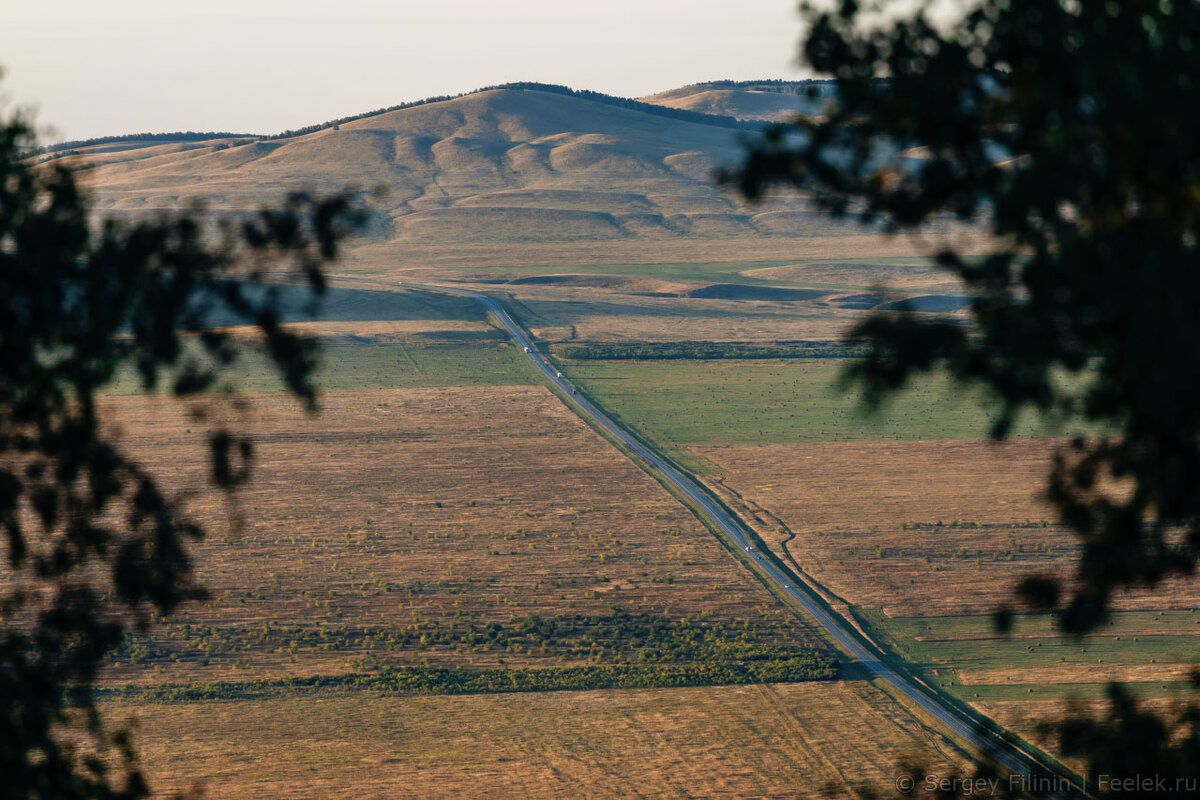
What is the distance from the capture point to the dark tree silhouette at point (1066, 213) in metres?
9.05

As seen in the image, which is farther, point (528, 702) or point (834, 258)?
point (834, 258)

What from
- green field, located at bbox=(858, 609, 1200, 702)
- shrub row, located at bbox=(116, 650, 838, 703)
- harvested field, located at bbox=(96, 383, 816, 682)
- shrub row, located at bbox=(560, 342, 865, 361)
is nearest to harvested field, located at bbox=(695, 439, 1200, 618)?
green field, located at bbox=(858, 609, 1200, 702)

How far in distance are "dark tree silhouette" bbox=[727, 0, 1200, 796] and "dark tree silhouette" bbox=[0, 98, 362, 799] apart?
469cm

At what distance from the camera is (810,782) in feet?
95.2

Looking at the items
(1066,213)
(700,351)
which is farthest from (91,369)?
(700,351)

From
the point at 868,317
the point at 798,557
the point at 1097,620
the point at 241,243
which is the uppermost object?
the point at 241,243

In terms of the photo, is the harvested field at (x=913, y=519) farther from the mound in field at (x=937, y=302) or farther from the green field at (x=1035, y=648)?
the mound in field at (x=937, y=302)

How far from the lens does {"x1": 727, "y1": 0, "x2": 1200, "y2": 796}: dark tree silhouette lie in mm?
9047

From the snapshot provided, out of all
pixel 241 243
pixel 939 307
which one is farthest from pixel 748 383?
pixel 241 243

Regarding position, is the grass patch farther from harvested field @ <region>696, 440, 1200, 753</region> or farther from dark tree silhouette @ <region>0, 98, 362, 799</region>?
dark tree silhouette @ <region>0, 98, 362, 799</region>

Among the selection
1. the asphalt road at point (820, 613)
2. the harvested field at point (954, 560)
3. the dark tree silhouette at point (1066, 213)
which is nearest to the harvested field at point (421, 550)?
the asphalt road at point (820, 613)

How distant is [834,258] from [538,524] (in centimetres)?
10495

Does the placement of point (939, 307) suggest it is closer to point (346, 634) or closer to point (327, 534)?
point (327, 534)

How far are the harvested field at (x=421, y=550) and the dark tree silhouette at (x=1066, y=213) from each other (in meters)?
28.4
